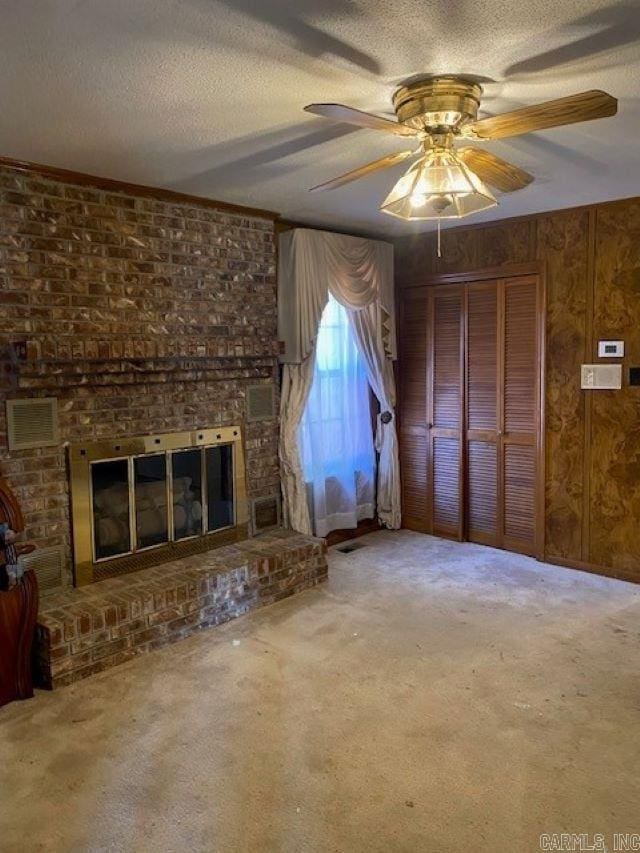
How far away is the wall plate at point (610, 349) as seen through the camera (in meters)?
4.04

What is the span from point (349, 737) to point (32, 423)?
6.60ft

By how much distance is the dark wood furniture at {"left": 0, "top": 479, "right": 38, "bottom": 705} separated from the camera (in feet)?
8.89

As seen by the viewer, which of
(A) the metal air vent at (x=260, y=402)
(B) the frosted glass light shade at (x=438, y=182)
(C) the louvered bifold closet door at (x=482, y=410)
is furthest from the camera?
(C) the louvered bifold closet door at (x=482, y=410)

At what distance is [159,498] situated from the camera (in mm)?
3789

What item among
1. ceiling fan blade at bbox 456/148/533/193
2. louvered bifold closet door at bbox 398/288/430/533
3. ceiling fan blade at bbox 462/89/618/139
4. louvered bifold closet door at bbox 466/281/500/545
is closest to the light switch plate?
louvered bifold closet door at bbox 466/281/500/545

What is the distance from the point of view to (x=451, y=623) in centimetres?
348

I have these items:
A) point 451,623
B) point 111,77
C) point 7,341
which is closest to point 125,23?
point 111,77

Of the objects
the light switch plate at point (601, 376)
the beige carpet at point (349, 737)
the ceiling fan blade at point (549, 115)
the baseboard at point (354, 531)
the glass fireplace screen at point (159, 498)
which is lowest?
the beige carpet at point (349, 737)

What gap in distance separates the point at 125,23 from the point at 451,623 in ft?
9.70

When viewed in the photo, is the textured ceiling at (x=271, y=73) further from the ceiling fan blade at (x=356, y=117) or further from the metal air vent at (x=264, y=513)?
the metal air vent at (x=264, y=513)

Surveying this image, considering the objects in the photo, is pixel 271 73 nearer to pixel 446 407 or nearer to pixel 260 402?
pixel 260 402

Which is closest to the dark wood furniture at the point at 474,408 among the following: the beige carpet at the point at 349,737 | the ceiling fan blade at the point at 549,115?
the beige carpet at the point at 349,737

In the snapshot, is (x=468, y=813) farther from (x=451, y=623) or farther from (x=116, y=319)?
(x=116, y=319)

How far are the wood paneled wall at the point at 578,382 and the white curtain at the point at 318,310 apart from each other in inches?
34.4
